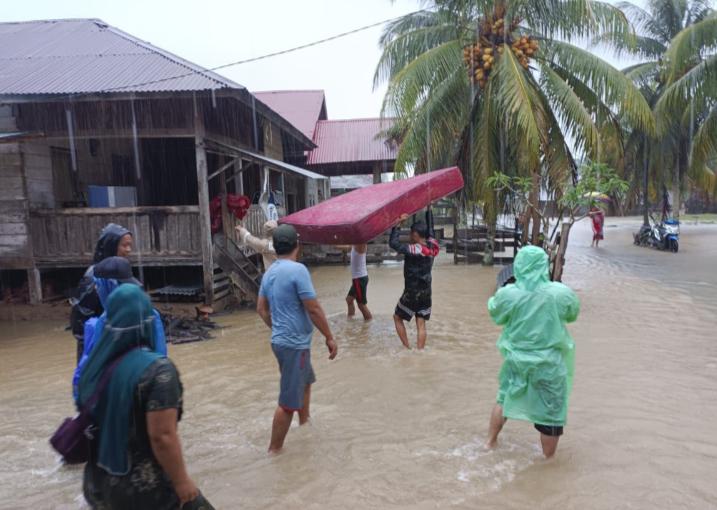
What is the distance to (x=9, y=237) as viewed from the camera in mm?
9258

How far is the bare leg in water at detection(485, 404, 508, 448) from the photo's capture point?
12.3 ft

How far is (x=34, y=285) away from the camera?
9.50 metres

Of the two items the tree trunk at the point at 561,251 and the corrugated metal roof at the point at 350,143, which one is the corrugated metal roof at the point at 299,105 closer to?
the corrugated metal roof at the point at 350,143

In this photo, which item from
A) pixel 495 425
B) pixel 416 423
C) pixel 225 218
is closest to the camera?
pixel 495 425

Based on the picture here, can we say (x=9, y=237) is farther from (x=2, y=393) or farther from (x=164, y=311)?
(x=2, y=393)

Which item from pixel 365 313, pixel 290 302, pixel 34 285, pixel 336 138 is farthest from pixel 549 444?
pixel 336 138

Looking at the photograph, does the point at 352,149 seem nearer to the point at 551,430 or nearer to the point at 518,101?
the point at 518,101

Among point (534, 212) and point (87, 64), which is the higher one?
point (87, 64)

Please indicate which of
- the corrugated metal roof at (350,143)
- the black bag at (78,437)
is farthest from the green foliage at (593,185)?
the corrugated metal roof at (350,143)

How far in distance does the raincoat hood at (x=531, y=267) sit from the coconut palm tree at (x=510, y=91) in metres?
7.89

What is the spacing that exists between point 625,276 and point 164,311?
1042cm

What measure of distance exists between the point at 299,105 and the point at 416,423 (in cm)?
2031

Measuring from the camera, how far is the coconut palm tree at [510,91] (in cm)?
1152

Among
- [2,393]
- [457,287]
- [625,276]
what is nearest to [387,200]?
[2,393]
